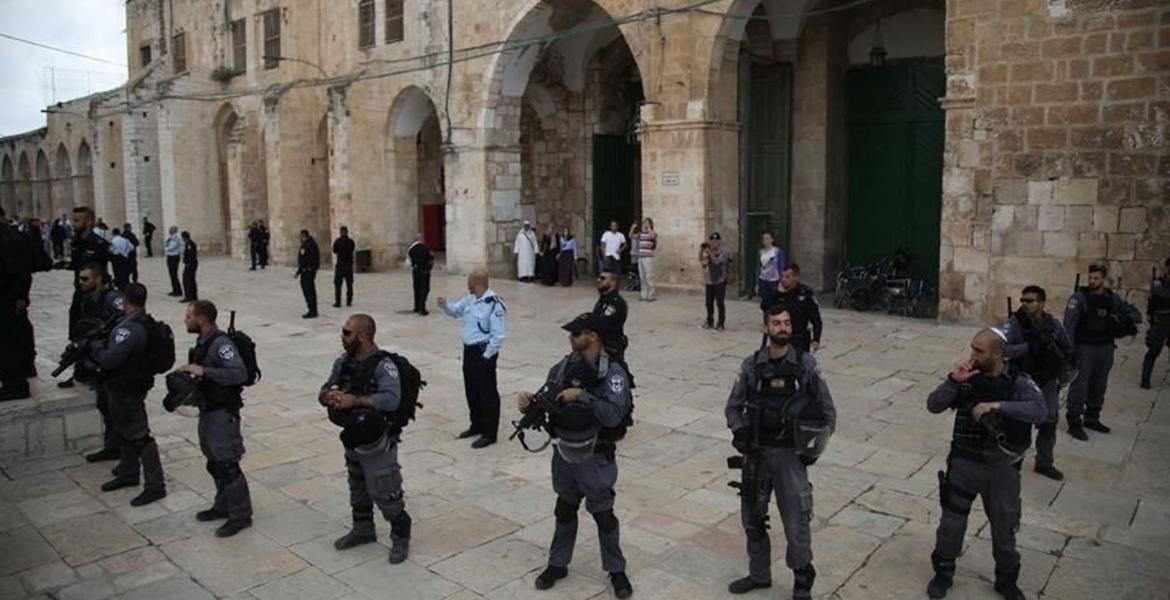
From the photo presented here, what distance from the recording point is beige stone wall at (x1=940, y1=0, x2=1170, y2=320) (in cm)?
1015

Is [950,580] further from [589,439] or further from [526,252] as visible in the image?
[526,252]

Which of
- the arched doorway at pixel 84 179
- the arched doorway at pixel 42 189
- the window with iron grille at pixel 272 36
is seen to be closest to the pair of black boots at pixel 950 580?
the window with iron grille at pixel 272 36

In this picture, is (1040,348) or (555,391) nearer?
(555,391)

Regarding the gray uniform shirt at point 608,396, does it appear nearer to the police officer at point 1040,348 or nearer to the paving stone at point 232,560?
the paving stone at point 232,560

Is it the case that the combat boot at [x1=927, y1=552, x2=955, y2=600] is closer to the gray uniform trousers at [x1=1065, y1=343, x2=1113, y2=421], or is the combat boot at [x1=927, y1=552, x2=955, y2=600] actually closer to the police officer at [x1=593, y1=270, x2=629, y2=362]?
the police officer at [x1=593, y1=270, x2=629, y2=362]

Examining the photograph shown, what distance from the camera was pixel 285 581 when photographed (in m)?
4.67

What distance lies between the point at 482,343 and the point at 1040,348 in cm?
402

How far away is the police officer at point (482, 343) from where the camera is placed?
6.89 metres

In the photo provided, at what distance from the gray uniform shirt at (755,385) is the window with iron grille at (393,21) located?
17.6 meters

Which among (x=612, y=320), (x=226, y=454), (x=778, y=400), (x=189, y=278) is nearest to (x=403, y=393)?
(x=226, y=454)

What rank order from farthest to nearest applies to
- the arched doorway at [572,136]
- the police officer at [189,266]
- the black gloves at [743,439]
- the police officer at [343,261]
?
the arched doorway at [572,136] → the police officer at [189,266] → the police officer at [343,261] → the black gloves at [743,439]

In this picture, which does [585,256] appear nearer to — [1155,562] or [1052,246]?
[1052,246]

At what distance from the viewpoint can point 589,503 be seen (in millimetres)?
4367

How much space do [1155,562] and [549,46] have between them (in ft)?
52.7
